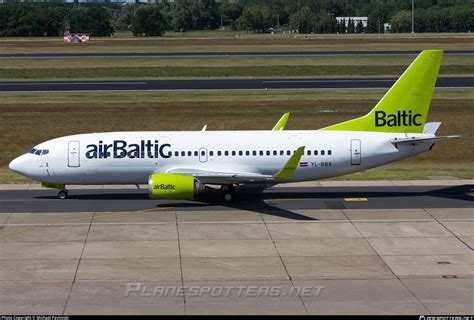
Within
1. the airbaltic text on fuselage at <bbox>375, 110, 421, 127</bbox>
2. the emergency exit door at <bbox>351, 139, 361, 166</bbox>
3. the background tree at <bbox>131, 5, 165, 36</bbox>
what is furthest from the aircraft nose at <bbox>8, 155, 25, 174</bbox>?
the background tree at <bbox>131, 5, 165, 36</bbox>

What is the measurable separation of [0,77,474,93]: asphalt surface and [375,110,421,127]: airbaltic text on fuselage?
1760 inches

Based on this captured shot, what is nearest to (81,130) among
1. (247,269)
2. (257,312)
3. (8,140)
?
(8,140)

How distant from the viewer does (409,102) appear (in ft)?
136

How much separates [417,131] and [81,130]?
3028cm

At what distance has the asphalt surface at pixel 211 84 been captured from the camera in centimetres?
8694

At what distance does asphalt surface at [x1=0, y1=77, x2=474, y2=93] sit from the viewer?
86938 mm

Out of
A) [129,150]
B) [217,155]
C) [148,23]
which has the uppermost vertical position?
[148,23]

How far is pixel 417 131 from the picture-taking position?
41.7 m

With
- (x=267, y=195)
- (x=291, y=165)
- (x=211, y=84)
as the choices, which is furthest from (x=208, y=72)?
(x=291, y=165)

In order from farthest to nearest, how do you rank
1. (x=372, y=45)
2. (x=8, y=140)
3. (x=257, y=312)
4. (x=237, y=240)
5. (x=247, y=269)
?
(x=372, y=45)
(x=8, y=140)
(x=237, y=240)
(x=247, y=269)
(x=257, y=312)

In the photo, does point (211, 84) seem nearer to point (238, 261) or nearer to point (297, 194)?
point (297, 194)

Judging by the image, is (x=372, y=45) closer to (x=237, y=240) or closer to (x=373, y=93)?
(x=373, y=93)
